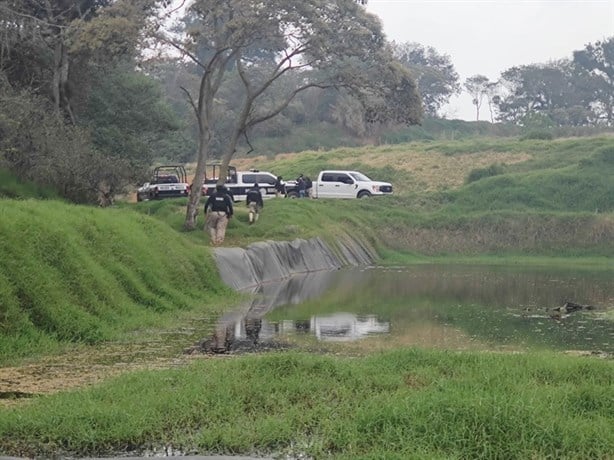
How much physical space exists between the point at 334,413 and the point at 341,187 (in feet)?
138

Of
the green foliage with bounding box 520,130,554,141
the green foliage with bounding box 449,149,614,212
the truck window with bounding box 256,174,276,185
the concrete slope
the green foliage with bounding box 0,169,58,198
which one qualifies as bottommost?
the concrete slope

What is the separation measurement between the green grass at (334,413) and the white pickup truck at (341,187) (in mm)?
39925

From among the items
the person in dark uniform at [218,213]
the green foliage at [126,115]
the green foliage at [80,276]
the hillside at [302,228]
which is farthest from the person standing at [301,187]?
the green foliage at [80,276]

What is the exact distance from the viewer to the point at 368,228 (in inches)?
1759

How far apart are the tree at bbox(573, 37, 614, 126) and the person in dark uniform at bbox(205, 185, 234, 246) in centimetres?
6952

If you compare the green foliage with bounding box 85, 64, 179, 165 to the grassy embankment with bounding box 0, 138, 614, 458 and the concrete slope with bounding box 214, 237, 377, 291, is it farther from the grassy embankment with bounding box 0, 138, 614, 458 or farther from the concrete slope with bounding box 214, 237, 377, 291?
the grassy embankment with bounding box 0, 138, 614, 458

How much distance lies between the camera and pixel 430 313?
21.5 meters

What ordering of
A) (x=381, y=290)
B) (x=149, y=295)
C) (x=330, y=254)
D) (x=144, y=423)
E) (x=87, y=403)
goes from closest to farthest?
1. (x=144, y=423)
2. (x=87, y=403)
3. (x=149, y=295)
4. (x=381, y=290)
5. (x=330, y=254)

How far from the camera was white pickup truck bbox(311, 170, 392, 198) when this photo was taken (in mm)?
50625

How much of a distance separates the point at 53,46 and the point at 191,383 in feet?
80.4

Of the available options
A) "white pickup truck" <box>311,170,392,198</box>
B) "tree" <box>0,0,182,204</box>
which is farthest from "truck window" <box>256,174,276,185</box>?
"tree" <box>0,0,182,204</box>

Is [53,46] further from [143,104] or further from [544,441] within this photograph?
[544,441]

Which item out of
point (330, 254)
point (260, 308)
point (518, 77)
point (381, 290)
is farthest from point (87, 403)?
point (518, 77)

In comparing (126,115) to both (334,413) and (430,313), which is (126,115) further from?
(334,413)
